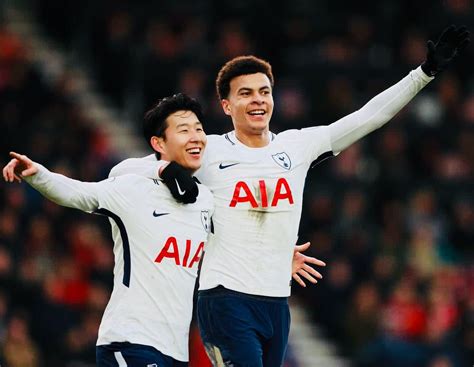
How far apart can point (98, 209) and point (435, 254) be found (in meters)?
8.62

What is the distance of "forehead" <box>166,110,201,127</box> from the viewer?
7461mm

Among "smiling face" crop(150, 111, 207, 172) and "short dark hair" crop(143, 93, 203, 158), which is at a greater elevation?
"short dark hair" crop(143, 93, 203, 158)

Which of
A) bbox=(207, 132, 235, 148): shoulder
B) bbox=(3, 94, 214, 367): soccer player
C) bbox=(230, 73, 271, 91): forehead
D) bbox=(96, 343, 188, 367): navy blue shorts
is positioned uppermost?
bbox=(230, 73, 271, 91): forehead

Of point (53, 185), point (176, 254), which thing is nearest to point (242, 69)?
point (176, 254)

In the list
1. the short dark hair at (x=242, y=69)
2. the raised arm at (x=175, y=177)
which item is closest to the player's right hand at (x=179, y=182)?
the raised arm at (x=175, y=177)

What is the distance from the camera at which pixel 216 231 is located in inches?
312

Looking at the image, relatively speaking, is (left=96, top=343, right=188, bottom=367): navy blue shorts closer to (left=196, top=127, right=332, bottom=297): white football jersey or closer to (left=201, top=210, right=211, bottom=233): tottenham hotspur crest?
(left=201, top=210, right=211, bottom=233): tottenham hotspur crest

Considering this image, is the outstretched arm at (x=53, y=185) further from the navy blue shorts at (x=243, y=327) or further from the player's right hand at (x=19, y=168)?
the navy blue shorts at (x=243, y=327)

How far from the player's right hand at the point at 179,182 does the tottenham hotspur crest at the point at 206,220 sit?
186 millimetres

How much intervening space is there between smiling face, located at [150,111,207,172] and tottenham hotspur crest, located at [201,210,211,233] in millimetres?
252

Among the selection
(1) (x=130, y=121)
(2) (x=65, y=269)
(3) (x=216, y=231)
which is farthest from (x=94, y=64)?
(3) (x=216, y=231)

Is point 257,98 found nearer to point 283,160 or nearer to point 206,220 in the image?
point 283,160

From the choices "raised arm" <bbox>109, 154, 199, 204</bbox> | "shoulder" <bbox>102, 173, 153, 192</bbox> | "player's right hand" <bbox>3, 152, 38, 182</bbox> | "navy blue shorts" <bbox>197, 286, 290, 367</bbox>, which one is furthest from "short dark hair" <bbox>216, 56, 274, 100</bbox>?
"player's right hand" <bbox>3, 152, 38, 182</bbox>

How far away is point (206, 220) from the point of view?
295 inches
